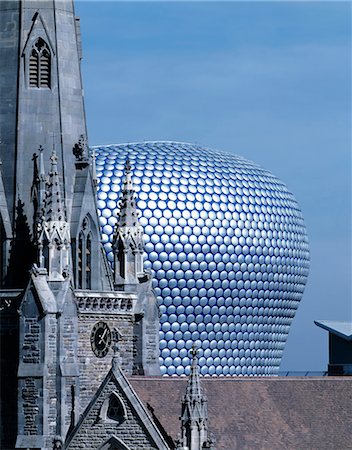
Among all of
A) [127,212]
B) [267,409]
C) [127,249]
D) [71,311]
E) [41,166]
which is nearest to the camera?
[267,409]

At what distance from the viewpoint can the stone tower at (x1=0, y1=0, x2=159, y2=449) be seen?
53.5 meters

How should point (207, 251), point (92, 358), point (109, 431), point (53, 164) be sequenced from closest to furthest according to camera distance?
point (109, 431), point (53, 164), point (92, 358), point (207, 251)

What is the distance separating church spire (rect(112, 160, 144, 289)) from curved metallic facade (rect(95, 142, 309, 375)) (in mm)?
61874

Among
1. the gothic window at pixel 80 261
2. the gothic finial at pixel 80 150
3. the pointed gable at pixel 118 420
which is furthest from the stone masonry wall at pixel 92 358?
the gothic finial at pixel 80 150

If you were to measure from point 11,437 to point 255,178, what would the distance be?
82.4 metres

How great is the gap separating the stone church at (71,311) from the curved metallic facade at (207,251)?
62785mm

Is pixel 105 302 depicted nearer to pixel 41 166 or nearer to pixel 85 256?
pixel 85 256

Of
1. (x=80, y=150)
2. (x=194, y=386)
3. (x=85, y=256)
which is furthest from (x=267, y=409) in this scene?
(x=80, y=150)

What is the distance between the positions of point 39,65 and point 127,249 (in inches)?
241

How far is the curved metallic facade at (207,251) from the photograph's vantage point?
126 m

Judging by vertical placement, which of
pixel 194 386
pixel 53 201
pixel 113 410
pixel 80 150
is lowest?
pixel 113 410

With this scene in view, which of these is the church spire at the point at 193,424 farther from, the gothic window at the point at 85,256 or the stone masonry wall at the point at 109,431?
the gothic window at the point at 85,256

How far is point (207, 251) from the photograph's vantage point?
12694cm

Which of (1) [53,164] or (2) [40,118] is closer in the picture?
(1) [53,164]
